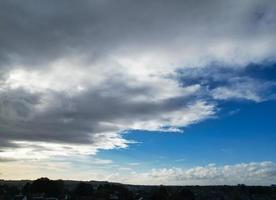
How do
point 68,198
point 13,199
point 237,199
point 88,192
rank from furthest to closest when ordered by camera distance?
1. point 237,199
2. point 88,192
3. point 68,198
4. point 13,199

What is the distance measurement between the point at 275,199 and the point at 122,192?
71809mm

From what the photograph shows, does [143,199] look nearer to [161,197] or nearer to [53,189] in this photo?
[161,197]

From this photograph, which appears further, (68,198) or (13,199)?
(68,198)

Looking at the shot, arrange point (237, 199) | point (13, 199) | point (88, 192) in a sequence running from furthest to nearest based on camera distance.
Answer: point (237, 199)
point (88, 192)
point (13, 199)

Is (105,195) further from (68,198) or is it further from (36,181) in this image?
(36,181)

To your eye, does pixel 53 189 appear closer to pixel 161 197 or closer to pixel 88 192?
pixel 88 192

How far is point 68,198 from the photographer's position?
5561 inches

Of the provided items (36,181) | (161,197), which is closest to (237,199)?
(161,197)

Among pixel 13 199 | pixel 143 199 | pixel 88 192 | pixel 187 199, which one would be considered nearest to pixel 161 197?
pixel 187 199

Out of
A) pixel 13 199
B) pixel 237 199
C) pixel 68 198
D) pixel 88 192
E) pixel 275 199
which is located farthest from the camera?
pixel 237 199

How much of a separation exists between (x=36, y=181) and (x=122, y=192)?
97.7ft

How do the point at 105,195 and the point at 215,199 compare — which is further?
the point at 215,199

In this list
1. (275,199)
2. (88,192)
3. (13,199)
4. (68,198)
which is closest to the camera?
(13,199)

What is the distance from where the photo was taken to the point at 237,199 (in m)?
200
